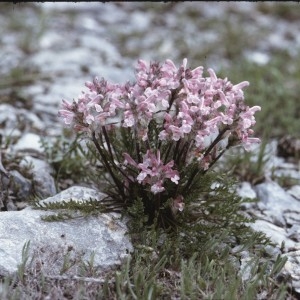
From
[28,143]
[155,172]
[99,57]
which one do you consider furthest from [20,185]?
[99,57]

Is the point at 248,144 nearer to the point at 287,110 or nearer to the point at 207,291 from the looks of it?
the point at 207,291

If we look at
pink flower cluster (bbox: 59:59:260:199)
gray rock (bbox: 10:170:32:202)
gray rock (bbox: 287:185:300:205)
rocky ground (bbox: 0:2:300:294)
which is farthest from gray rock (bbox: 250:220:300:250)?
gray rock (bbox: 10:170:32:202)

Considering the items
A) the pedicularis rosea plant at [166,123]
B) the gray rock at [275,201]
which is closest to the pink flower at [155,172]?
the pedicularis rosea plant at [166,123]

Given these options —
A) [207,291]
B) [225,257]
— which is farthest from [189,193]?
[207,291]

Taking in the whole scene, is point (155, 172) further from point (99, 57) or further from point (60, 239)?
point (99, 57)

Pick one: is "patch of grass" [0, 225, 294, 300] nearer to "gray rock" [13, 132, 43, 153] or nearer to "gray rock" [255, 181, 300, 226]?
"gray rock" [255, 181, 300, 226]

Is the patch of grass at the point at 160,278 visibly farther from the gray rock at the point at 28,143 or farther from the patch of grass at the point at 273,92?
the patch of grass at the point at 273,92
